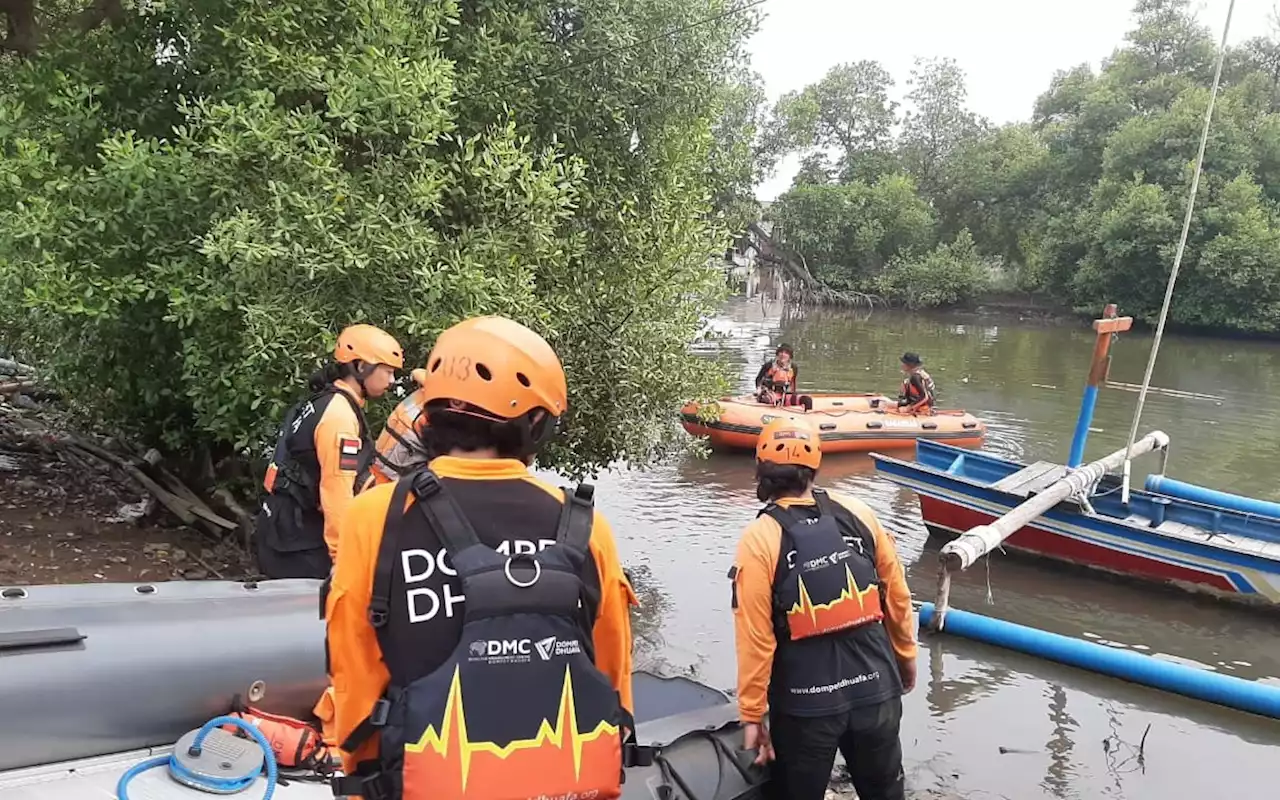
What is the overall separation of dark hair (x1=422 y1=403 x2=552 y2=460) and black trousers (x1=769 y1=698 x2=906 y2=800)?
1.85 meters

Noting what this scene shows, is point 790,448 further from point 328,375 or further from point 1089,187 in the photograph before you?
point 1089,187

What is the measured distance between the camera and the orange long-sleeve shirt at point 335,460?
13.2 feet

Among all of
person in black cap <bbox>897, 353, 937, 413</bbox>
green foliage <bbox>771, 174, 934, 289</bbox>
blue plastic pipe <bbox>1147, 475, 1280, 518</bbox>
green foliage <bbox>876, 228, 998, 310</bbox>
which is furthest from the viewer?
green foliage <bbox>771, 174, 934, 289</bbox>

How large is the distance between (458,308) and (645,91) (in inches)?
98.0

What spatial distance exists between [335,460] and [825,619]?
208 cm

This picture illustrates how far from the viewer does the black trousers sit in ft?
10.6

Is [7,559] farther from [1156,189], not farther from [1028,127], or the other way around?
[1028,127]

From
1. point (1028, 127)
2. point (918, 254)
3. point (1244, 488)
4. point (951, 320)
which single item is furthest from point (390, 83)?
point (1028, 127)

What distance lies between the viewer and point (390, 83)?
565cm

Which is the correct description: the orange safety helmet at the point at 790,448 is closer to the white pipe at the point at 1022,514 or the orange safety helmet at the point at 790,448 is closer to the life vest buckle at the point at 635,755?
the life vest buckle at the point at 635,755

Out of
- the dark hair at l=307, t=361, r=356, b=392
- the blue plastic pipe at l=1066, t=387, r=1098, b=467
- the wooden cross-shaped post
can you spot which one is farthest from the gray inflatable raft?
the blue plastic pipe at l=1066, t=387, r=1098, b=467

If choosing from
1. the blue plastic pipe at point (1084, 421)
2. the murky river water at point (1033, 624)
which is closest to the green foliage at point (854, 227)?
the murky river water at point (1033, 624)

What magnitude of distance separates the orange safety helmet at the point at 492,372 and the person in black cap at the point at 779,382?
40.1 ft

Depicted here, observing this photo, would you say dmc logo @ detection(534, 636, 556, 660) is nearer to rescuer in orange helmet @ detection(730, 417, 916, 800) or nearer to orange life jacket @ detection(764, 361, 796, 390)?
rescuer in orange helmet @ detection(730, 417, 916, 800)
